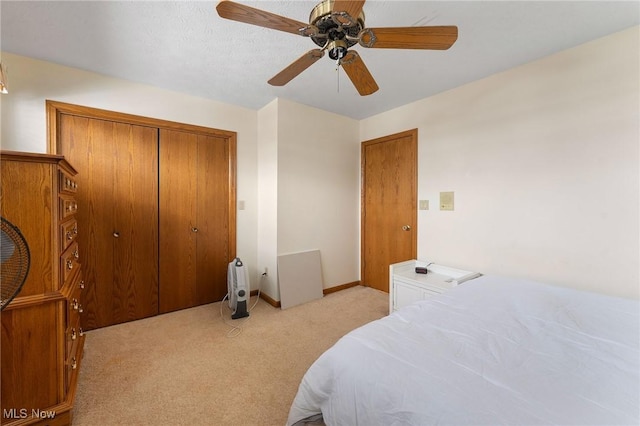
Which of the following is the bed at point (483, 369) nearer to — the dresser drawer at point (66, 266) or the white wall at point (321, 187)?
the dresser drawer at point (66, 266)

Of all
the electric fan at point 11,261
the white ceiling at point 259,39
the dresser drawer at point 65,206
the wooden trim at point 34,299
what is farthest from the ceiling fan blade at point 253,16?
the wooden trim at point 34,299

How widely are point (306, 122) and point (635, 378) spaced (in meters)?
3.14

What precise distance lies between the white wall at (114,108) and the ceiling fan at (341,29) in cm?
204

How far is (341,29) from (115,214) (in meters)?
2.60

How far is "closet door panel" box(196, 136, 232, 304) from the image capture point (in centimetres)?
295

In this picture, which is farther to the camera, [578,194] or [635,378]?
[578,194]

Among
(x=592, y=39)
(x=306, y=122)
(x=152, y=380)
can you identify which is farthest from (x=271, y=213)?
(x=592, y=39)

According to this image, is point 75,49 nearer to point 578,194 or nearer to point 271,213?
point 271,213

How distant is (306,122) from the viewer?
3207 mm

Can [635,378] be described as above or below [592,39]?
below

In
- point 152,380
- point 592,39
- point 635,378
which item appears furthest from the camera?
point 592,39

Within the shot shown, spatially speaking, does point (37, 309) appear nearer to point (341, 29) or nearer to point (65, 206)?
point (65, 206)

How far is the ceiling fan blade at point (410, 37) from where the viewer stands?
45.3 inches

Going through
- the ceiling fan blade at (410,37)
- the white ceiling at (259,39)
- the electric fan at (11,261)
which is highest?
the white ceiling at (259,39)
